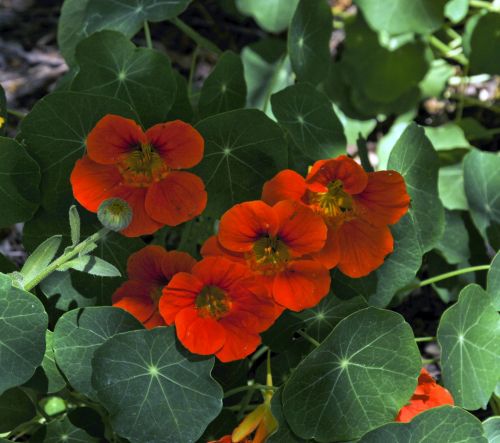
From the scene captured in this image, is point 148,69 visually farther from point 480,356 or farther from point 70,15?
point 480,356

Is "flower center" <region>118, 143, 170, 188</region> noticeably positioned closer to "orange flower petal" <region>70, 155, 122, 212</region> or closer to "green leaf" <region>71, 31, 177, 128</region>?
"orange flower petal" <region>70, 155, 122, 212</region>

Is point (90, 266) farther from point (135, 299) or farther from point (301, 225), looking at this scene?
point (301, 225)

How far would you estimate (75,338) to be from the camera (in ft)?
3.88

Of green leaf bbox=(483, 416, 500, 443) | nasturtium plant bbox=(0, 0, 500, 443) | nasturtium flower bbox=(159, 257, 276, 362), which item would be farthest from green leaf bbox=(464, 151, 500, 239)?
nasturtium flower bbox=(159, 257, 276, 362)

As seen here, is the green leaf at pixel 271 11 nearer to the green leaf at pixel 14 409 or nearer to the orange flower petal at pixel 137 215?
the orange flower petal at pixel 137 215

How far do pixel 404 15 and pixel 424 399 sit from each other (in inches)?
36.1

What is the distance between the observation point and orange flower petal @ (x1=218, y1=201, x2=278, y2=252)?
1.09 metres

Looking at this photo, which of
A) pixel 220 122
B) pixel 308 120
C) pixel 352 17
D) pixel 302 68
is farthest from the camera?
pixel 352 17

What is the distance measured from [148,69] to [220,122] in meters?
0.19

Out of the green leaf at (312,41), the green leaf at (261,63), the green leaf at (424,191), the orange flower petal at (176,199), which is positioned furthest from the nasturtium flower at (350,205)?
the green leaf at (261,63)

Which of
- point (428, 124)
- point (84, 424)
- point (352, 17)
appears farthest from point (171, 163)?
point (428, 124)

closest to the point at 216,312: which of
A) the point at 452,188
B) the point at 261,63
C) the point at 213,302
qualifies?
the point at 213,302

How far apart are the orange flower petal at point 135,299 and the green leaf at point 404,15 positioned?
0.86 m

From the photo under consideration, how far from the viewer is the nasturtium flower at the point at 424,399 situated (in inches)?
46.8
